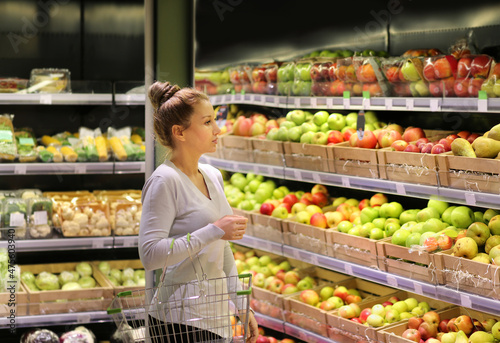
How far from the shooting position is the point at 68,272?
404cm

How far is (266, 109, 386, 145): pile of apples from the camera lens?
3.60 metres

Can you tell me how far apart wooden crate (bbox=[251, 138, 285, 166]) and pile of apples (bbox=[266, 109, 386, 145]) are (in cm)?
7

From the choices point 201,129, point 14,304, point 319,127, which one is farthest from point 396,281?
point 14,304

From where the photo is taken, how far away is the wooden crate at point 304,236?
3432mm

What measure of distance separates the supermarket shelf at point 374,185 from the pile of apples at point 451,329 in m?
0.54

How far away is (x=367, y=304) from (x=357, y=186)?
2.02 feet

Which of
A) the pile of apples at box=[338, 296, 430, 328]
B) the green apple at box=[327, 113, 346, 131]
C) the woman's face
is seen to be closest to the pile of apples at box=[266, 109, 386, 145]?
the green apple at box=[327, 113, 346, 131]

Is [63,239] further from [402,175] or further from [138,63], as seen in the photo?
[402,175]

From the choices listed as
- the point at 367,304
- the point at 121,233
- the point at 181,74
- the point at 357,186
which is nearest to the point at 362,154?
the point at 357,186

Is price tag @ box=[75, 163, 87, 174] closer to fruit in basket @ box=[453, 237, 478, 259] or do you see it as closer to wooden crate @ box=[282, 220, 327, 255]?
wooden crate @ box=[282, 220, 327, 255]

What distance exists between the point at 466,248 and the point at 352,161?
2.69 ft

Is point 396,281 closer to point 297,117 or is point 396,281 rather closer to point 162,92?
point 297,117

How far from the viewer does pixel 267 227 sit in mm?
3805

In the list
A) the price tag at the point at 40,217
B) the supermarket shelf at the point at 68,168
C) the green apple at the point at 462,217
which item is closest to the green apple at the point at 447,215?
the green apple at the point at 462,217
